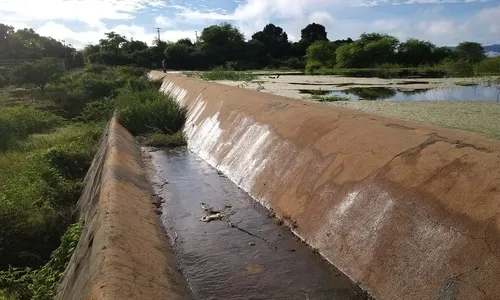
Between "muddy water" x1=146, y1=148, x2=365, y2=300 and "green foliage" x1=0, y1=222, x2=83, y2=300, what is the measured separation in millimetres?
786

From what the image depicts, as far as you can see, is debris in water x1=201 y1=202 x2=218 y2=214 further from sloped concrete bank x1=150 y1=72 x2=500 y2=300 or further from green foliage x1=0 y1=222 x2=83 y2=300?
green foliage x1=0 y1=222 x2=83 y2=300

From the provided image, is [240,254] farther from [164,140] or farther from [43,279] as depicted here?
[164,140]

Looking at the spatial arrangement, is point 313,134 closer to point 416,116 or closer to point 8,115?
point 416,116

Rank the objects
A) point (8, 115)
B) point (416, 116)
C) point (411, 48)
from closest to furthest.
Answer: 1. point (416, 116)
2. point (8, 115)
3. point (411, 48)

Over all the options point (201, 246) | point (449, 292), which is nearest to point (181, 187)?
point (201, 246)

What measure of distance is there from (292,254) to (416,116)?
607 cm

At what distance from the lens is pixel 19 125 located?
12609mm

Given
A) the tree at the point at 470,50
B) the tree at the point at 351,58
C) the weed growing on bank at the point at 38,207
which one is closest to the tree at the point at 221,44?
the tree at the point at 351,58

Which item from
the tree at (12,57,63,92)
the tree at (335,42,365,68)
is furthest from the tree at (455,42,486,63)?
the tree at (12,57,63,92)

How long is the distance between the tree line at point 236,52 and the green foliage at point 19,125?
90.5 feet

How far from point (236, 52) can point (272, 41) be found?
10.0 meters

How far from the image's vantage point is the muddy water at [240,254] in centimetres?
256

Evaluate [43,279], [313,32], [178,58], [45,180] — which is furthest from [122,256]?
[313,32]

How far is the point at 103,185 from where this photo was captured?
3.90 meters
